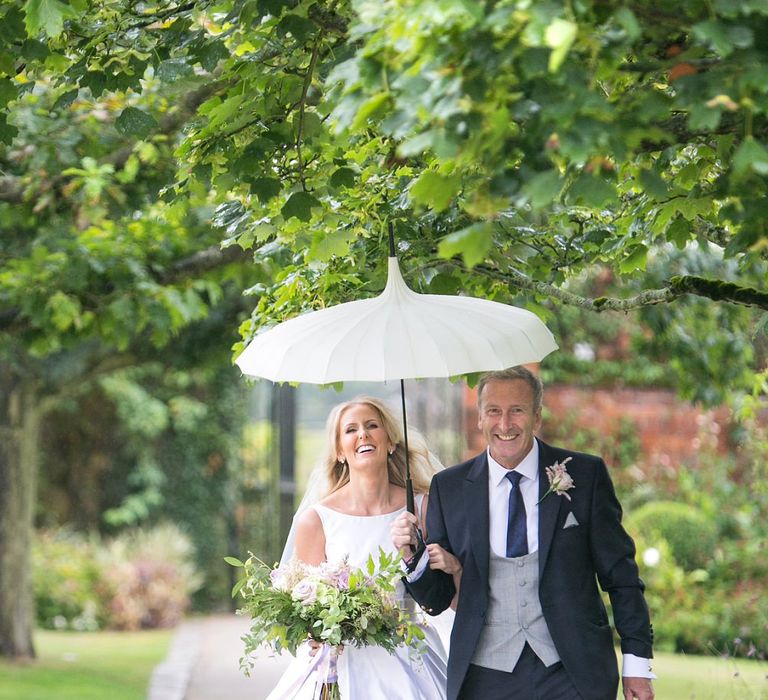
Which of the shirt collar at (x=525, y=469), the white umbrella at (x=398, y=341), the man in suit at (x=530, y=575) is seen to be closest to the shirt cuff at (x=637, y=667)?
the man in suit at (x=530, y=575)

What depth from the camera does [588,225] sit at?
5.18 meters

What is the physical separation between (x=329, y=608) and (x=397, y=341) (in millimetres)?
892

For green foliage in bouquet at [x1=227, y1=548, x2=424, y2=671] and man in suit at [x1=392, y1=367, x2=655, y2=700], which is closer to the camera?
man in suit at [x1=392, y1=367, x2=655, y2=700]

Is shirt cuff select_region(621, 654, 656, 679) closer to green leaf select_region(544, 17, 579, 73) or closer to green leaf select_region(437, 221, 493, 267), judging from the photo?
green leaf select_region(437, 221, 493, 267)

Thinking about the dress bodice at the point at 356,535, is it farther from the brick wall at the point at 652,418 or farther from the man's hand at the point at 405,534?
the brick wall at the point at 652,418

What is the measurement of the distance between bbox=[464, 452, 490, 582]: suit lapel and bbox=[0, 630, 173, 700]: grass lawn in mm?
6416

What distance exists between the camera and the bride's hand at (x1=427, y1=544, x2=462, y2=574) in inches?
158

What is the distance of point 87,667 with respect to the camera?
37.4 feet

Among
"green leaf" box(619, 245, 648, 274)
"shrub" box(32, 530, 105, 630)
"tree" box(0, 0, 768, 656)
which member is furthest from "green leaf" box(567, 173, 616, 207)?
"shrub" box(32, 530, 105, 630)

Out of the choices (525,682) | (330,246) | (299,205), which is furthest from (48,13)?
(525,682)

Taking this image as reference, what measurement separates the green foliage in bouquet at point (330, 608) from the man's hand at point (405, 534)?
45 mm

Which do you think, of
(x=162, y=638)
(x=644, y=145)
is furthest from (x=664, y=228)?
(x=162, y=638)

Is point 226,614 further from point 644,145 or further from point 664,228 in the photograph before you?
point 644,145

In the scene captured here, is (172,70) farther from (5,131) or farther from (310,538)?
(310,538)
